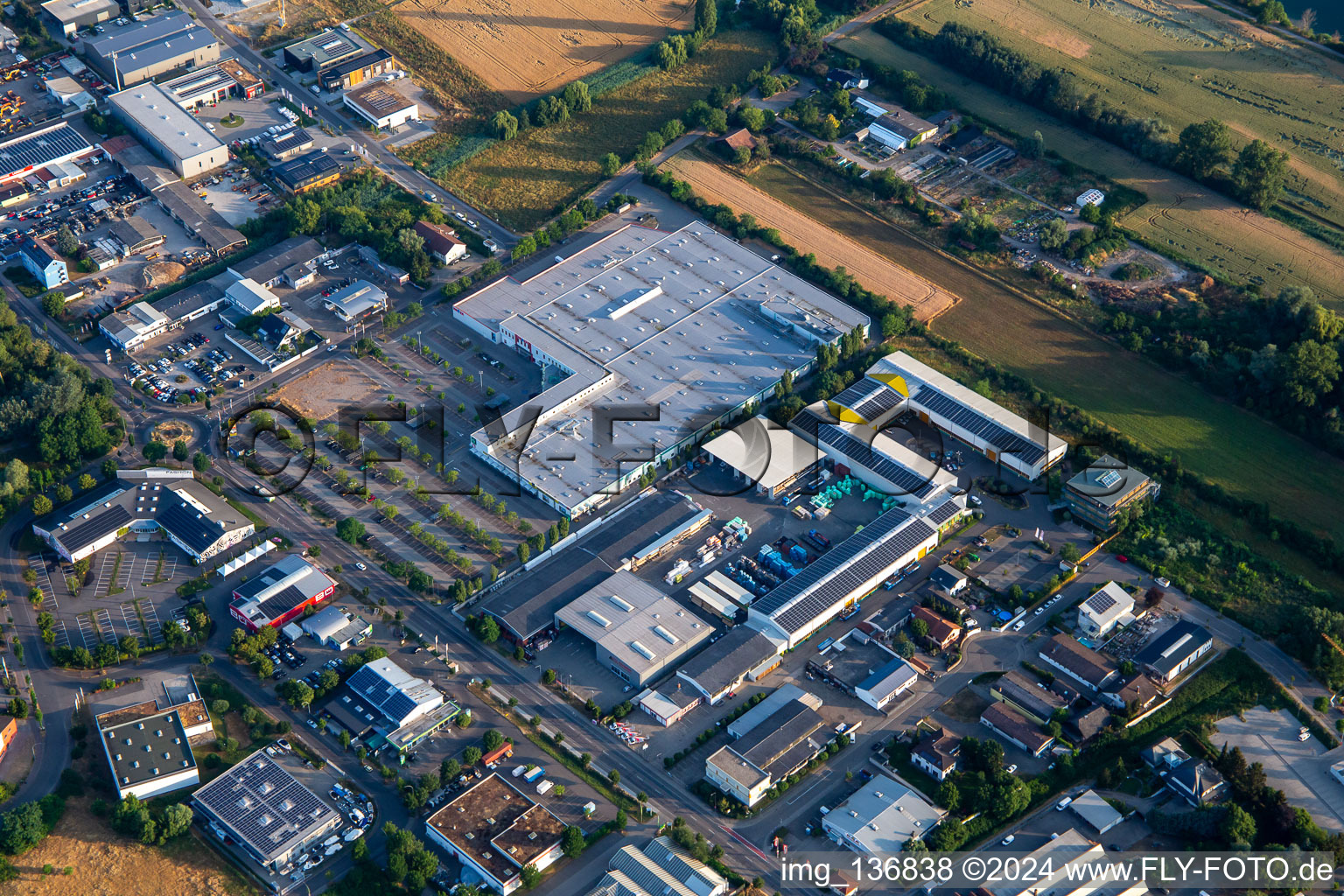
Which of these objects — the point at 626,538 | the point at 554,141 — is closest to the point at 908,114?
the point at 554,141

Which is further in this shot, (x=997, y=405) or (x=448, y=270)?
(x=448, y=270)

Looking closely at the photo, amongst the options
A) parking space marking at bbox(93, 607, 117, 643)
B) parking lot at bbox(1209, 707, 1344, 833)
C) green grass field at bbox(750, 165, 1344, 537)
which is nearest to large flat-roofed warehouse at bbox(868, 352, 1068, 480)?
green grass field at bbox(750, 165, 1344, 537)

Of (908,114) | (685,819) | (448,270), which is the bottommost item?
(685,819)

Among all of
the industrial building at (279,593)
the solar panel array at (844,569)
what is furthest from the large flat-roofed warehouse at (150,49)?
the solar panel array at (844,569)

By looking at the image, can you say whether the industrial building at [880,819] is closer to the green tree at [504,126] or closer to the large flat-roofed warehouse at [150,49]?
the green tree at [504,126]

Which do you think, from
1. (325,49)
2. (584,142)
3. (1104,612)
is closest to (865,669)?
(1104,612)

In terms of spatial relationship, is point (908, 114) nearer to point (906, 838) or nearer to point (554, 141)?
point (554, 141)

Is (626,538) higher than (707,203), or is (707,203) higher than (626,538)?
(707,203)
